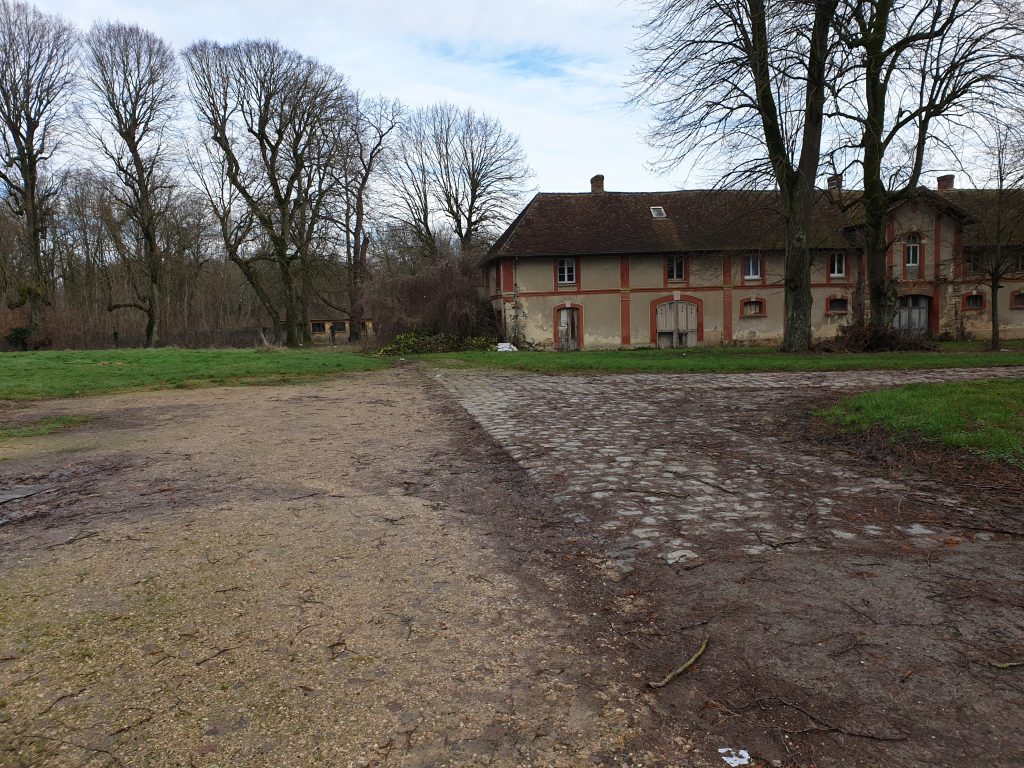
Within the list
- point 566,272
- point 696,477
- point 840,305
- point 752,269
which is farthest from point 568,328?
point 696,477

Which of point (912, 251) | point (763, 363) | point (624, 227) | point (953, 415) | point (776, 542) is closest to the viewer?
point (776, 542)

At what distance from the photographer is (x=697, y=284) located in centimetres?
3497

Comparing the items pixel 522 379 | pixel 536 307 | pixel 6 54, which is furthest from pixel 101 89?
pixel 522 379

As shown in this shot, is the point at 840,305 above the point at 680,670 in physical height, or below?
above

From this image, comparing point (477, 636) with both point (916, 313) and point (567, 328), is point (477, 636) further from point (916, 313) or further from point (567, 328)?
point (916, 313)

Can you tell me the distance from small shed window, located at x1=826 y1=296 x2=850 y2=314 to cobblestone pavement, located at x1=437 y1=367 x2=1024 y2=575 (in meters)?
26.1

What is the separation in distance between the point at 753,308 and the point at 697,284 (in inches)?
132

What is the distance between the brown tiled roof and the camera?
3400cm

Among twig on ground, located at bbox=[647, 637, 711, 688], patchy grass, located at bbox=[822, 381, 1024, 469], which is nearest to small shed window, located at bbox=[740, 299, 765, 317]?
patchy grass, located at bbox=[822, 381, 1024, 469]

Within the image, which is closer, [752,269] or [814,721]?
[814,721]

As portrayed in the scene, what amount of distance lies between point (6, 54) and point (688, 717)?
41792 mm

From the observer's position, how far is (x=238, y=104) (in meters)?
36.5

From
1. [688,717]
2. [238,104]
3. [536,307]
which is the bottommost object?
[688,717]

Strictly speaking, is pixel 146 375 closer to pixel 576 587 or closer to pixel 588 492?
pixel 588 492
